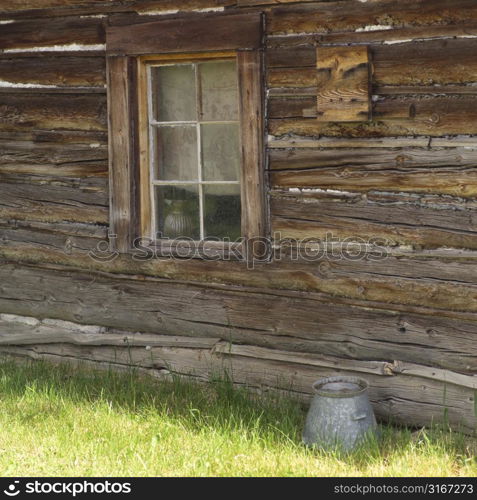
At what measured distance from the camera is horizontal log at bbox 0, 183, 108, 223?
624 cm

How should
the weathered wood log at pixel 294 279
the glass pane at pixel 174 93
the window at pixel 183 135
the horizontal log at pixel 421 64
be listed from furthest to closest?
the glass pane at pixel 174 93, the window at pixel 183 135, the weathered wood log at pixel 294 279, the horizontal log at pixel 421 64

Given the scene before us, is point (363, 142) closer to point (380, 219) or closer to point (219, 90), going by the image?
point (380, 219)

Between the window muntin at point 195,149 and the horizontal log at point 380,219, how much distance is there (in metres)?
0.42

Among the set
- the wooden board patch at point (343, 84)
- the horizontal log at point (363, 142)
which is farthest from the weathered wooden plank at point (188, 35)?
the horizontal log at point (363, 142)

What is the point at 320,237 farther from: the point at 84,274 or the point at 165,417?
the point at 84,274

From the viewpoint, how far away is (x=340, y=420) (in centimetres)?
500

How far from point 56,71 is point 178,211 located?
4.27 feet

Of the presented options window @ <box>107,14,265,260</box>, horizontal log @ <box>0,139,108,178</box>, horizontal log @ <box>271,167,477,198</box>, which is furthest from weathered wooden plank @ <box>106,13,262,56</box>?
horizontal log @ <box>271,167,477,198</box>

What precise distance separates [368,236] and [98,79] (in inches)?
83.9

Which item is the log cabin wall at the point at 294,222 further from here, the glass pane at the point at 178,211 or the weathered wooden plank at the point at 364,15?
the glass pane at the point at 178,211

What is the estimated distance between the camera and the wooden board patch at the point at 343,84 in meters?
5.12

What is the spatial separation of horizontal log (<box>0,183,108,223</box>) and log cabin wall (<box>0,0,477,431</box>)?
0.5 inches

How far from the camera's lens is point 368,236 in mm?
5336
